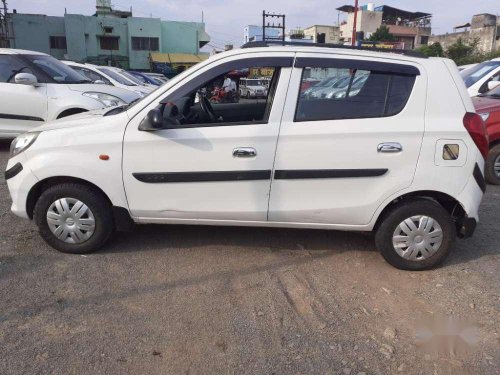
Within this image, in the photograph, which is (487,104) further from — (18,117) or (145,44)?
(145,44)

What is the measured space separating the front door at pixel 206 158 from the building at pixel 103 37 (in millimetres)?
39971

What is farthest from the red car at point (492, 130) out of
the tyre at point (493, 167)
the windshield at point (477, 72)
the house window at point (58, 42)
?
the house window at point (58, 42)

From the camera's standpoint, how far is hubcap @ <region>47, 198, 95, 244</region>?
3.81 m

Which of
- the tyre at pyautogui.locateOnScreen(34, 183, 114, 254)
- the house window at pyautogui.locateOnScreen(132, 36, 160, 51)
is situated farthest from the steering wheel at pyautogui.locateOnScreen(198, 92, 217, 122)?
the house window at pyautogui.locateOnScreen(132, 36, 160, 51)

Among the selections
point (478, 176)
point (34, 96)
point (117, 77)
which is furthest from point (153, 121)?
point (117, 77)

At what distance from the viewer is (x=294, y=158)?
3.56 metres

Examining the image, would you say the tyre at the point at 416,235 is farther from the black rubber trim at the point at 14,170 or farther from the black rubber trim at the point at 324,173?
the black rubber trim at the point at 14,170

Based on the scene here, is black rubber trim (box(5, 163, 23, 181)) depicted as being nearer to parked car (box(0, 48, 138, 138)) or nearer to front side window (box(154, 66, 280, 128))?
front side window (box(154, 66, 280, 128))

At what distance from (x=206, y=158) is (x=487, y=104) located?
5016 millimetres

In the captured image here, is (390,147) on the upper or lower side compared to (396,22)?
lower

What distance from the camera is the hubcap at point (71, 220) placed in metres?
3.81

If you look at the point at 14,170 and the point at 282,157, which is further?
the point at 14,170

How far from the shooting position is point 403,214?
368cm

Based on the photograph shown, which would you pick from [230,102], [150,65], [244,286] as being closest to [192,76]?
[230,102]
